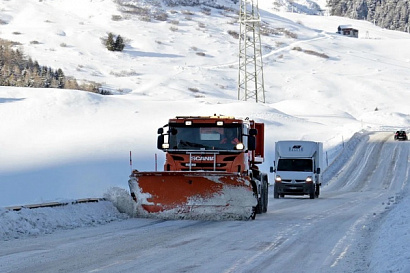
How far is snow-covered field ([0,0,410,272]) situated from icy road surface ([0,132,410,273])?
722 millimetres

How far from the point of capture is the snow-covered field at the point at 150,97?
32562 mm

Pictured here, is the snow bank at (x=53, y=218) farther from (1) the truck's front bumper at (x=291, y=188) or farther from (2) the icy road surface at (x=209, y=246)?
(1) the truck's front bumper at (x=291, y=188)

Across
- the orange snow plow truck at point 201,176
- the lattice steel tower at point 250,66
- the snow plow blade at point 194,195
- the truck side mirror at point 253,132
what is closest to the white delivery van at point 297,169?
the orange snow plow truck at point 201,176

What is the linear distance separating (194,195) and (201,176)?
52 centimetres

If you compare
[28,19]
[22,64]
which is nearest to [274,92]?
[22,64]

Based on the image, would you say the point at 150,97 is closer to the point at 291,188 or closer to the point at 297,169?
the point at 297,169

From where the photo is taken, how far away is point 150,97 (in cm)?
8412

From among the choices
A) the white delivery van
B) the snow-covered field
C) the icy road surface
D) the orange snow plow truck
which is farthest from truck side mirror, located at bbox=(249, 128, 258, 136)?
the white delivery van

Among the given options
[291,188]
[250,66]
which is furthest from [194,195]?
[250,66]

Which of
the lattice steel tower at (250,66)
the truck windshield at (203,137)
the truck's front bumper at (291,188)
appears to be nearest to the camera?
the truck windshield at (203,137)

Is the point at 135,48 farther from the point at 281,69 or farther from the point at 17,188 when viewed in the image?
the point at 17,188

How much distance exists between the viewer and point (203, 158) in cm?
1958

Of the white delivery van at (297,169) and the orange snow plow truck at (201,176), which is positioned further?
the white delivery van at (297,169)

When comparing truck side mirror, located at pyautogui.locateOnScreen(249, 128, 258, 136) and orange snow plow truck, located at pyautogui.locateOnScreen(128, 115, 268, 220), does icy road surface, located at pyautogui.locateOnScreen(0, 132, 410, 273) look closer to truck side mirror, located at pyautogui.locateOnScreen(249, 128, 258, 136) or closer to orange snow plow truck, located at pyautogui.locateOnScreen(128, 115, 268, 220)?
orange snow plow truck, located at pyautogui.locateOnScreen(128, 115, 268, 220)
